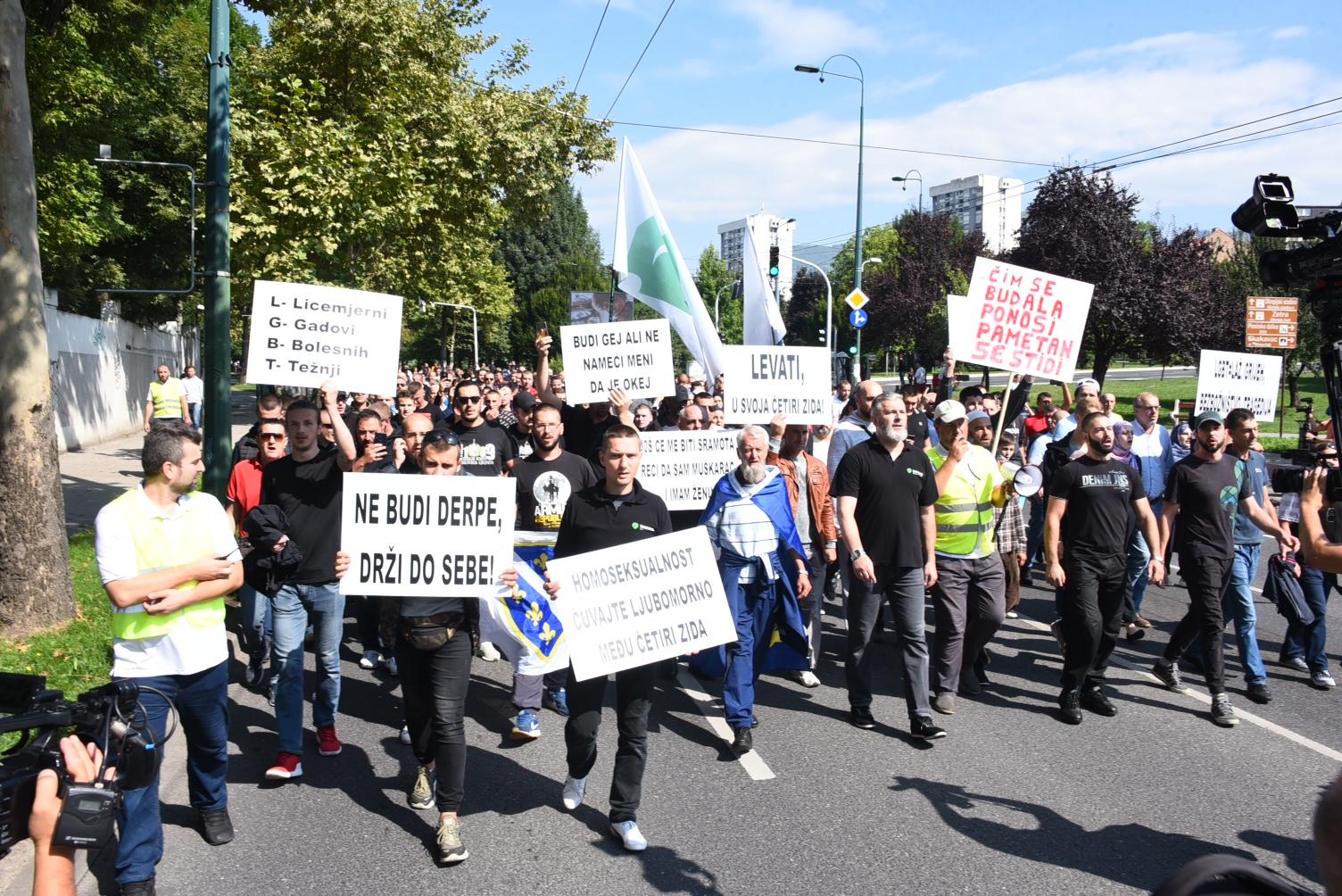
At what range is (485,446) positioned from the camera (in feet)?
28.1

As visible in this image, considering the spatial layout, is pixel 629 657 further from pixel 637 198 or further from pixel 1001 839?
pixel 637 198

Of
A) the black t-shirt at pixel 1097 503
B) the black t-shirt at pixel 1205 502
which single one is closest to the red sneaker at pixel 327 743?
the black t-shirt at pixel 1097 503

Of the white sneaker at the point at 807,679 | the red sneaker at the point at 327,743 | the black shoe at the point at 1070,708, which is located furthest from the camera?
the white sneaker at the point at 807,679

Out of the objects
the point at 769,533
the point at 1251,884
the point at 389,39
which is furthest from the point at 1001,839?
the point at 389,39

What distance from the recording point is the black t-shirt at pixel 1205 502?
23.2ft

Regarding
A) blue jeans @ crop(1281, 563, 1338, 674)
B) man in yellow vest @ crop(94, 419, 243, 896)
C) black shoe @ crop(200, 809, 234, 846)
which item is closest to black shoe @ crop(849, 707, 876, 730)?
blue jeans @ crop(1281, 563, 1338, 674)

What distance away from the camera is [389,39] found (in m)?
17.6

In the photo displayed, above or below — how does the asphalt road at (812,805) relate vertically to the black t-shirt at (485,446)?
below

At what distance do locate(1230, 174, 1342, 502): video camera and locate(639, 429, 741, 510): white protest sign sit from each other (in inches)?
163

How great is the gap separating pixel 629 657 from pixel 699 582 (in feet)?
1.75

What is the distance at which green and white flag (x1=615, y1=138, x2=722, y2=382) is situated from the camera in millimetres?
10188

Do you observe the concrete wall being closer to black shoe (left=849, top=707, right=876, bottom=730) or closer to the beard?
the beard

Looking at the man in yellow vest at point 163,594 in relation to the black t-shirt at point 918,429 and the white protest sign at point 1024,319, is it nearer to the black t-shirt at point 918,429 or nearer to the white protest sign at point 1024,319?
the black t-shirt at point 918,429

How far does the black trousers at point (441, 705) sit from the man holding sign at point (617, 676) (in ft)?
1.63
